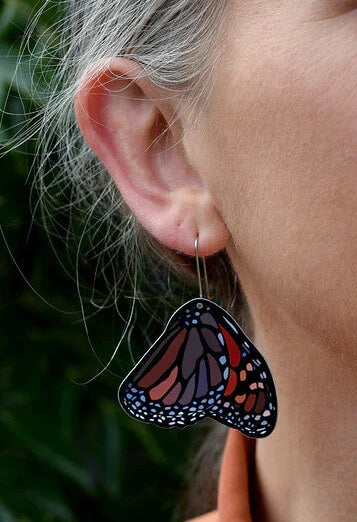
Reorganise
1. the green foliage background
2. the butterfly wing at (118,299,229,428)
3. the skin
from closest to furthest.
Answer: the skin < the butterfly wing at (118,299,229,428) < the green foliage background

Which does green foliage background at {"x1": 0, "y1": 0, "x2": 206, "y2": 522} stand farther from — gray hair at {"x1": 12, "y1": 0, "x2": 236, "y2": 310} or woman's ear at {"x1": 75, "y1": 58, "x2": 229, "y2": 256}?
woman's ear at {"x1": 75, "y1": 58, "x2": 229, "y2": 256}

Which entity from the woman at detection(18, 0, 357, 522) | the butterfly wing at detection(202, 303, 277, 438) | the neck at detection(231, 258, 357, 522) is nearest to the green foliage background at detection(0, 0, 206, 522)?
the woman at detection(18, 0, 357, 522)

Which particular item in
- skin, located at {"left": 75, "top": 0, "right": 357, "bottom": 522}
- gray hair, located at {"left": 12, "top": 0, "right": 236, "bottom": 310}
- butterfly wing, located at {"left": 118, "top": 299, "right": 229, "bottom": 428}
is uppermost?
gray hair, located at {"left": 12, "top": 0, "right": 236, "bottom": 310}

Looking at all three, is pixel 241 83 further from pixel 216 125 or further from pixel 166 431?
pixel 166 431

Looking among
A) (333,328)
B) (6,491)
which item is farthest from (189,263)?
(6,491)

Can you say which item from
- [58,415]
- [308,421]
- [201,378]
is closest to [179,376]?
[201,378]

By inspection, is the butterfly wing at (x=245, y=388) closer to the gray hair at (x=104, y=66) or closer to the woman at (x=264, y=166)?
the woman at (x=264, y=166)
